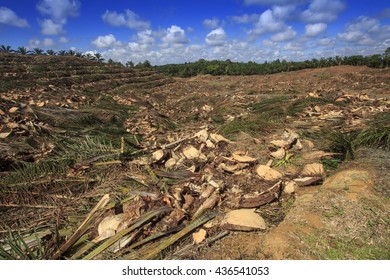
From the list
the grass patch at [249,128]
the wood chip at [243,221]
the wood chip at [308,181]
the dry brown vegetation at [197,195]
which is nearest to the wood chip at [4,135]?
the dry brown vegetation at [197,195]

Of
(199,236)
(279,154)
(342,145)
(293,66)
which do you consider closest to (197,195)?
(199,236)

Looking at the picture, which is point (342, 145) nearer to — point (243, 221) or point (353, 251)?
point (353, 251)

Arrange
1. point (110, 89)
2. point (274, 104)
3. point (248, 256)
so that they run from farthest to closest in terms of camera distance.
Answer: point (110, 89), point (274, 104), point (248, 256)

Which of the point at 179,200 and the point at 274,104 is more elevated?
the point at 274,104

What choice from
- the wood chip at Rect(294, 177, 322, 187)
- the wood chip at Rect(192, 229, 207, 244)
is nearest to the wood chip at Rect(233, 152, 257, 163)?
the wood chip at Rect(294, 177, 322, 187)

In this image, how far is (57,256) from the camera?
8.18 feet

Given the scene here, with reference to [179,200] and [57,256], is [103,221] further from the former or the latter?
[179,200]

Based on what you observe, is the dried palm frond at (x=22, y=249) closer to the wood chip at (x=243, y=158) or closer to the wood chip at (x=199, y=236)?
the wood chip at (x=199, y=236)

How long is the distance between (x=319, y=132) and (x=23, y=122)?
22.2ft

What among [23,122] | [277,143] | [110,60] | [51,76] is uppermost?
[110,60]

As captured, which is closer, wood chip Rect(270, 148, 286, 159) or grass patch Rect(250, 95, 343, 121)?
wood chip Rect(270, 148, 286, 159)

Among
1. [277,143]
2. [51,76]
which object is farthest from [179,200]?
[51,76]

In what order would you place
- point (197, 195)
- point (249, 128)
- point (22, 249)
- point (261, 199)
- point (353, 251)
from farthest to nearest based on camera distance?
point (249, 128) → point (197, 195) → point (261, 199) → point (22, 249) → point (353, 251)

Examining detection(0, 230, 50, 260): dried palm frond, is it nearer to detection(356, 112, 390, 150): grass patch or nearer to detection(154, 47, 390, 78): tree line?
detection(356, 112, 390, 150): grass patch
